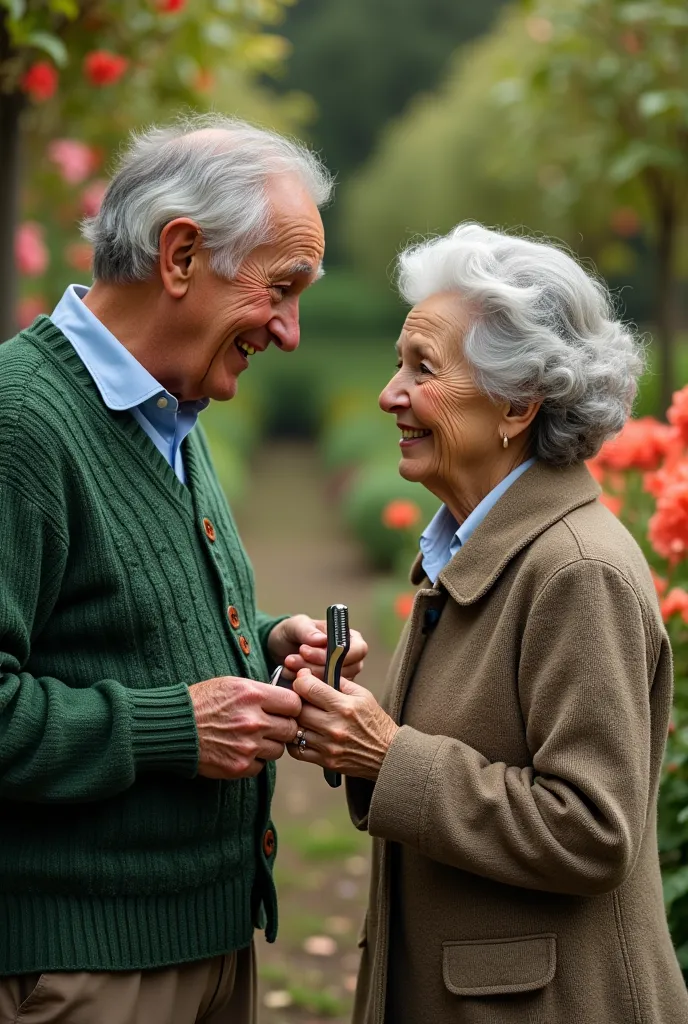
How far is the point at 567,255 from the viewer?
2.26 meters

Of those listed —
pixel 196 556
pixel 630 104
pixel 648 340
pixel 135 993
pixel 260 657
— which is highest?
pixel 630 104

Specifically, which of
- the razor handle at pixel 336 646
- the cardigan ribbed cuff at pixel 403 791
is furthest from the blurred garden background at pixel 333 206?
the cardigan ribbed cuff at pixel 403 791

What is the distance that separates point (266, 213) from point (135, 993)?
1.41 metres

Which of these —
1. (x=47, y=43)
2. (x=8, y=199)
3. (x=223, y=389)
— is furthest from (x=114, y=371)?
(x=8, y=199)

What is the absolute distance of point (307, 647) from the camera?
2.29m

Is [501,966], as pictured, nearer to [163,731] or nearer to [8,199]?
[163,731]

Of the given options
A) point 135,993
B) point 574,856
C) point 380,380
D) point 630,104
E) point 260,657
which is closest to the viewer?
point 574,856

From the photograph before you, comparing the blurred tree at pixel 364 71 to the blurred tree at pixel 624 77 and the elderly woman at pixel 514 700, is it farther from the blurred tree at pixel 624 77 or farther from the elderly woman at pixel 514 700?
the elderly woman at pixel 514 700

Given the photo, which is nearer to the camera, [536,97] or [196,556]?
[196,556]

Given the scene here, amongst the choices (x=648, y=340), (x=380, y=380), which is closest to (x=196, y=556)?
(x=648, y=340)

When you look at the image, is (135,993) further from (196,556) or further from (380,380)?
(380,380)

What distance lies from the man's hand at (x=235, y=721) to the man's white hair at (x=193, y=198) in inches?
29.1

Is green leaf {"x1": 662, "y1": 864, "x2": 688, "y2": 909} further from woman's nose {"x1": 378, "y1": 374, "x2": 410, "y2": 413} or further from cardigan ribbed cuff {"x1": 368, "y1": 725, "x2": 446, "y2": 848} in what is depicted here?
woman's nose {"x1": 378, "y1": 374, "x2": 410, "y2": 413}

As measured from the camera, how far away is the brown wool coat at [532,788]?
Result: 1.94 metres
